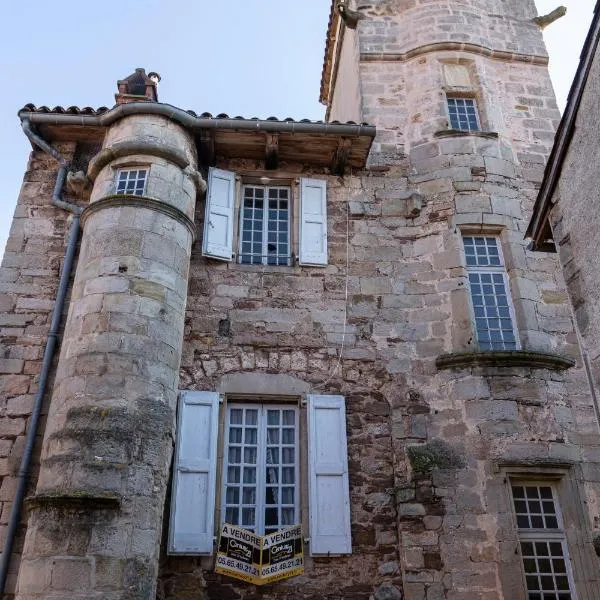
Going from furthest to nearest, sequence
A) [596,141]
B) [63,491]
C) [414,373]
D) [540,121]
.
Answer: [540,121], [414,373], [63,491], [596,141]

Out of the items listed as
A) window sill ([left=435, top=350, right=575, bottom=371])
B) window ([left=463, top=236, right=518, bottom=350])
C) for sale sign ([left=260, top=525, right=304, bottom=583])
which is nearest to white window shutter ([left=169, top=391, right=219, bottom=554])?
for sale sign ([left=260, top=525, right=304, bottom=583])

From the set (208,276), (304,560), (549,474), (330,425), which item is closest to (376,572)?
(304,560)

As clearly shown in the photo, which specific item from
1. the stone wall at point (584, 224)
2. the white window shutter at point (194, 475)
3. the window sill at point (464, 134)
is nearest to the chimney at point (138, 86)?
the window sill at point (464, 134)

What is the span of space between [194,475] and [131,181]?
352 centimetres

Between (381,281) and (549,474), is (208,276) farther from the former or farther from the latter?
(549,474)

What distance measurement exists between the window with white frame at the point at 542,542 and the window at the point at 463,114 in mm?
5226

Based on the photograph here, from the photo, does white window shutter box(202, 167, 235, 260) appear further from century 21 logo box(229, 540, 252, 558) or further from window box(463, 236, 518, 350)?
century 21 logo box(229, 540, 252, 558)

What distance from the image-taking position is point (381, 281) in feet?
26.6

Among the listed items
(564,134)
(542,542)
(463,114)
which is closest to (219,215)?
(463,114)

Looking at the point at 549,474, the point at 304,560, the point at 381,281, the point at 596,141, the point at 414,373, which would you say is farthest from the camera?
the point at 381,281

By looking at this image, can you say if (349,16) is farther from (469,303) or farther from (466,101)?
(469,303)

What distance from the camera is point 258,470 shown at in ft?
22.4

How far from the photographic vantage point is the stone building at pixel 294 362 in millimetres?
6074

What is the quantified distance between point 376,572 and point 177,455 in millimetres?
2307
